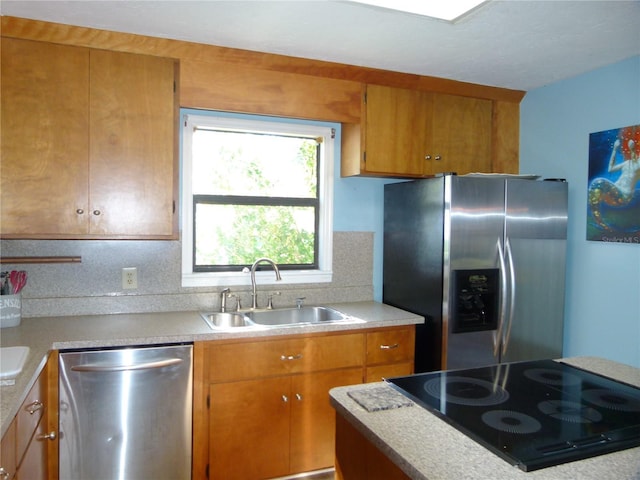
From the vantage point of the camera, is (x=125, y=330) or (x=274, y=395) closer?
(x=125, y=330)

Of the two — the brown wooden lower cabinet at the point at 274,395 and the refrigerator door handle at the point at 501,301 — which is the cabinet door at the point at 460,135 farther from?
the brown wooden lower cabinet at the point at 274,395

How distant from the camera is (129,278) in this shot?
2.53 metres

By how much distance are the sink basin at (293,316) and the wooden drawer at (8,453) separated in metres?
1.45

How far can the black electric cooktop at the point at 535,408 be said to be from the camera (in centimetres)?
99

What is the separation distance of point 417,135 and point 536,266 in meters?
1.05

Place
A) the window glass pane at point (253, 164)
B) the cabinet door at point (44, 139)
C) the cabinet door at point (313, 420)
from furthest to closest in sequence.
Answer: the window glass pane at point (253, 164) → the cabinet door at point (313, 420) → the cabinet door at point (44, 139)

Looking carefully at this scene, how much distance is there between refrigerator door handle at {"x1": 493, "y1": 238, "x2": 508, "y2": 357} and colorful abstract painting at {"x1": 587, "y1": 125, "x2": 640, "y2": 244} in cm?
63

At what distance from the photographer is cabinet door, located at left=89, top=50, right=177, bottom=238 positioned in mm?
2227

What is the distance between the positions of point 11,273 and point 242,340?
1.16 metres

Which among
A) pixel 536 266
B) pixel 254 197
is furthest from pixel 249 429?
pixel 536 266

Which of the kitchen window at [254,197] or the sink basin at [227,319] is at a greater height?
the kitchen window at [254,197]

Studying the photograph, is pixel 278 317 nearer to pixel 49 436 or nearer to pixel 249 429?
pixel 249 429

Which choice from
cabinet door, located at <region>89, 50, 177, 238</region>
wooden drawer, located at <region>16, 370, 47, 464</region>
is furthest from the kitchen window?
wooden drawer, located at <region>16, 370, 47, 464</region>

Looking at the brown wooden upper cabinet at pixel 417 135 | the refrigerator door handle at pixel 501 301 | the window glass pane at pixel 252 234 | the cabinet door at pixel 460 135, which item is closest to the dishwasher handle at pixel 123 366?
the window glass pane at pixel 252 234
